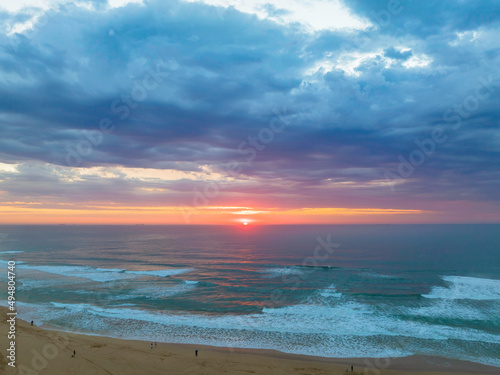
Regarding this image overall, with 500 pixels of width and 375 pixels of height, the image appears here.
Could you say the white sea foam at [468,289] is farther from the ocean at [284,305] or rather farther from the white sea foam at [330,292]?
the white sea foam at [330,292]

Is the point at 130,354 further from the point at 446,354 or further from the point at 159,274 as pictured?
the point at 159,274

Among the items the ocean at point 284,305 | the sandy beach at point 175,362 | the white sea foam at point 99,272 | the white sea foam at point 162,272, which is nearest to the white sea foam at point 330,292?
the ocean at point 284,305

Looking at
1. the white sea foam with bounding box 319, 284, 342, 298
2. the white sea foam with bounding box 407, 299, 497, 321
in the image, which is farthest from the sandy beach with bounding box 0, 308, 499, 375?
the white sea foam with bounding box 319, 284, 342, 298

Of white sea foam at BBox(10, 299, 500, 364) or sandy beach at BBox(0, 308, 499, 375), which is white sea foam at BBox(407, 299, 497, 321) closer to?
white sea foam at BBox(10, 299, 500, 364)

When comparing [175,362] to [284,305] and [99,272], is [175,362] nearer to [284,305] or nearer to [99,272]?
[284,305]

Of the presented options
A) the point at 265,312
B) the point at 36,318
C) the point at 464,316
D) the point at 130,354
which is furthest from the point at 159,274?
the point at 464,316
